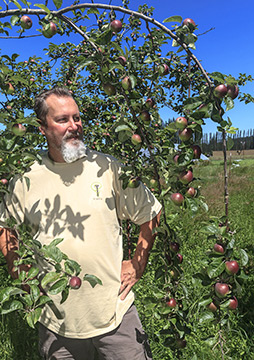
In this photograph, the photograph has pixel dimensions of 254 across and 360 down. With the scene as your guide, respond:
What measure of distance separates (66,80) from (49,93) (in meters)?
2.39

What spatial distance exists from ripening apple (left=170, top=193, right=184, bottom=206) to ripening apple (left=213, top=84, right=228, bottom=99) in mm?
454

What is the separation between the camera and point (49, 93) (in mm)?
1952

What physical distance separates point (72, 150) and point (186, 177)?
78 cm

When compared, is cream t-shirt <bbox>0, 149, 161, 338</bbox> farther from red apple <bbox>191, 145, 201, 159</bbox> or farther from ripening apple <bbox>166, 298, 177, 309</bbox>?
red apple <bbox>191, 145, 201, 159</bbox>

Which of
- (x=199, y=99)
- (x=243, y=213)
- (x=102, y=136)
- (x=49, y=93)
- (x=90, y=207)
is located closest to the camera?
(x=199, y=99)

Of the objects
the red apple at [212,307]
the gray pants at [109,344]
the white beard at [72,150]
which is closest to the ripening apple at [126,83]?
the white beard at [72,150]

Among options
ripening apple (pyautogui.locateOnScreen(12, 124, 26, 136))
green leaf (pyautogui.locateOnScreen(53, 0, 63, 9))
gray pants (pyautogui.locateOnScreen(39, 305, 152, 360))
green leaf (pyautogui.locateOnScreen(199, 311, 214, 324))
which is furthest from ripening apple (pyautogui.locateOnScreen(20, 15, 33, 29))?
gray pants (pyautogui.locateOnScreen(39, 305, 152, 360))

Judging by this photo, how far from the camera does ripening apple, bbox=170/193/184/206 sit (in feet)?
4.55

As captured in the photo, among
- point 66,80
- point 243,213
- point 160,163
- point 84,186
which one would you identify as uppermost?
point 66,80

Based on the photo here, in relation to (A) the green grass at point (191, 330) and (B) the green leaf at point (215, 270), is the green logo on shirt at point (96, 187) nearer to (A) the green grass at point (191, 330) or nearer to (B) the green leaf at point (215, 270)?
(A) the green grass at point (191, 330)

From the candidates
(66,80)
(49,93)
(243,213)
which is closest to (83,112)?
(66,80)

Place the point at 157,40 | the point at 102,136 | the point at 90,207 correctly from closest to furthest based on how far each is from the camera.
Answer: the point at 157,40 < the point at 90,207 < the point at 102,136

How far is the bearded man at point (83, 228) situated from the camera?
180 centimetres

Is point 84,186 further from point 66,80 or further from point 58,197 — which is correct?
point 66,80
